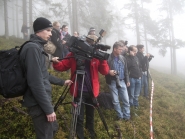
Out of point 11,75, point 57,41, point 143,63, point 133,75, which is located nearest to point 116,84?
point 133,75

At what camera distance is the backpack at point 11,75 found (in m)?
2.23

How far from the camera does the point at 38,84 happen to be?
2.28 m

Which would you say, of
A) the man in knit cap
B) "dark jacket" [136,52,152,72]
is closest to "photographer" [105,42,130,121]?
"dark jacket" [136,52,152,72]

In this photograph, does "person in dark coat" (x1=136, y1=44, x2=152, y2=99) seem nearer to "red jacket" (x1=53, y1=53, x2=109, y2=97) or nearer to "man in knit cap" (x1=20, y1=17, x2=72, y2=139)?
"red jacket" (x1=53, y1=53, x2=109, y2=97)

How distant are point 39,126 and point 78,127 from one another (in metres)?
1.45

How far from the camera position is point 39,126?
2.46 meters

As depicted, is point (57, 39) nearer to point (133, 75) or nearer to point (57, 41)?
point (57, 41)

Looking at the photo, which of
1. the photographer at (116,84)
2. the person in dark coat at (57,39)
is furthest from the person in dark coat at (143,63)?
the person in dark coat at (57,39)

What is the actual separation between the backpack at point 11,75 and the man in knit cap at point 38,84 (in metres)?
0.09

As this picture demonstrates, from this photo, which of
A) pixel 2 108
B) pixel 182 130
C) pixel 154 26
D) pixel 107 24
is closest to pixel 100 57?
pixel 2 108

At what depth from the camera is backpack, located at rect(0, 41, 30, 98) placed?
7.32ft

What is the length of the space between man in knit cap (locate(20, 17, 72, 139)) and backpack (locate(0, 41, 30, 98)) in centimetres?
9

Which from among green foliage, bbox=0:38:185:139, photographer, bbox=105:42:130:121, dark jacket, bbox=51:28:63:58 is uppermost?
dark jacket, bbox=51:28:63:58

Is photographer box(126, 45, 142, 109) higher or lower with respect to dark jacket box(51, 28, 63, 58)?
lower
